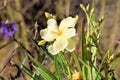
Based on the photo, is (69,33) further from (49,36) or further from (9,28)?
(9,28)

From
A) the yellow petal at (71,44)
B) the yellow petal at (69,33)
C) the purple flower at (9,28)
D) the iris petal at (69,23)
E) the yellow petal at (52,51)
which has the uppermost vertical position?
the iris petal at (69,23)

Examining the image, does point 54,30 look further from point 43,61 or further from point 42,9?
point 42,9

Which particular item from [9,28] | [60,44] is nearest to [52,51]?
[60,44]

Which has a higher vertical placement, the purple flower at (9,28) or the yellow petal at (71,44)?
the yellow petal at (71,44)

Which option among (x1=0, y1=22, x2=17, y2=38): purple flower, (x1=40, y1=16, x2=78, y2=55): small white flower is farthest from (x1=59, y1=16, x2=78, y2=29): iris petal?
(x1=0, y1=22, x2=17, y2=38): purple flower

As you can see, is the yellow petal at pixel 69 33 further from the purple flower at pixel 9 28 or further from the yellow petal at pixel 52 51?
the purple flower at pixel 9 28

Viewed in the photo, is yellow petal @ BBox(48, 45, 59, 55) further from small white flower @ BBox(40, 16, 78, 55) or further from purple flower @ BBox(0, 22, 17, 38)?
purple flower @ BBox(0, 22, 17, 38)

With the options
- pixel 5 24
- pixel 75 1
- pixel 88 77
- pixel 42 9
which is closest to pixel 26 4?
pixel 42 9

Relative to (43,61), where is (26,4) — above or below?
below

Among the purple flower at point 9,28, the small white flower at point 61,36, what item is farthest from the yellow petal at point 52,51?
the purple flower at point 9,28
